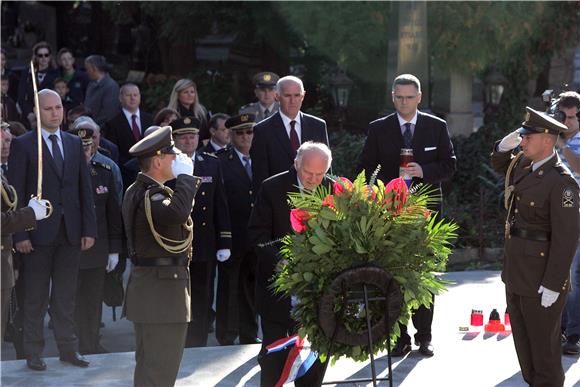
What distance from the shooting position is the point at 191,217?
959cm

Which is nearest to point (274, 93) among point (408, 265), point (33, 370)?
point (33, 370)

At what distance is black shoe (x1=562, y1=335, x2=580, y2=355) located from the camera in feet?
29.3

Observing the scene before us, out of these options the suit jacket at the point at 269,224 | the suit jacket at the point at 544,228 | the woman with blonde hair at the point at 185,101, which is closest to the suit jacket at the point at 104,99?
the woman with blonde hair at the point at 185,101

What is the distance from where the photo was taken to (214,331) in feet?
35.1

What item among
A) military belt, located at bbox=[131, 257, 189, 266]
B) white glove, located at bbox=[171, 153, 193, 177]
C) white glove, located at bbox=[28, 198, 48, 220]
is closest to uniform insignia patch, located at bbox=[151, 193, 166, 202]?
white glove, located at bbox=[171, 153, 193, 177]

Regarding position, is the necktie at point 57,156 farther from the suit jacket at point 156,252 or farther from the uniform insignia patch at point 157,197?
the uniform insignia patch at point 157,197

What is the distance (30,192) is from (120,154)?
3355 millimetres

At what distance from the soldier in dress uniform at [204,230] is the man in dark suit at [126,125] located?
2.28 metres

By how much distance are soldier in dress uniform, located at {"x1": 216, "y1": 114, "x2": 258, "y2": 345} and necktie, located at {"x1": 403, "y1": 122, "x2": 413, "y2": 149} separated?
5.03 ft

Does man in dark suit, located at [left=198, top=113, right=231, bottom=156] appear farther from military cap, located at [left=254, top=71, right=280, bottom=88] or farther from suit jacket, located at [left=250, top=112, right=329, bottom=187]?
suit jacket, located at [left=250, top=112, right=329, bottom=187]

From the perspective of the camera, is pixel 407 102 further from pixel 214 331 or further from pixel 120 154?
pixel 120 154

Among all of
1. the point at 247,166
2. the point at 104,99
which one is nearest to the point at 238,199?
the point at 247,166

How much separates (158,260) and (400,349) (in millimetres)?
2539

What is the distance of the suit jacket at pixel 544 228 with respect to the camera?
23.7ft
